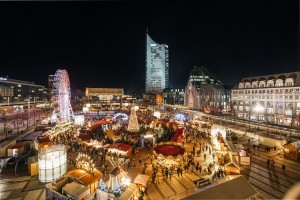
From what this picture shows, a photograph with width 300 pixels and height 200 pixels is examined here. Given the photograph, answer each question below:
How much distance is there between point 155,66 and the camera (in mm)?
169750

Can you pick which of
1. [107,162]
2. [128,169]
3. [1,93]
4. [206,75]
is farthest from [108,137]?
[206,75]

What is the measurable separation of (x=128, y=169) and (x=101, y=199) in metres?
7.12

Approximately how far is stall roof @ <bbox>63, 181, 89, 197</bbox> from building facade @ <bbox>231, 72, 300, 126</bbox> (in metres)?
43.7

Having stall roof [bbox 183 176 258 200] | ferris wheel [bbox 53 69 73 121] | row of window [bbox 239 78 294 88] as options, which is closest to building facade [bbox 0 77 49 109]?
ferris wheel [bbox 53 69 73 121]

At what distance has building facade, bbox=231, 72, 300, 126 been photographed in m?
40.2

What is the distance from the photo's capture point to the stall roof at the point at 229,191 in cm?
981

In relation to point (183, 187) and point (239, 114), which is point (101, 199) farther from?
point (239, 114)

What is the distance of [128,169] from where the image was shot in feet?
64.0

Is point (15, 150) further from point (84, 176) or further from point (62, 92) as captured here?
point (62, 92)

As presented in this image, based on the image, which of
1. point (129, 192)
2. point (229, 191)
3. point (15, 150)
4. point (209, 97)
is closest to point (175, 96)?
point (209, 97)

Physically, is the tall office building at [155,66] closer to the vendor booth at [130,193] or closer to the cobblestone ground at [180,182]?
the cobblestone ground at [180,182]

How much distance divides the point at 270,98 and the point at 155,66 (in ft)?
427

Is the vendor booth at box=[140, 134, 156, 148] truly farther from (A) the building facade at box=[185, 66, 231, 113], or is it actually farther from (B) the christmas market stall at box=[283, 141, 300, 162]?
(A) the building facade at box=[185, 66, 231, 113]

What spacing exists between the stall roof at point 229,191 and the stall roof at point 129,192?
470 cm
